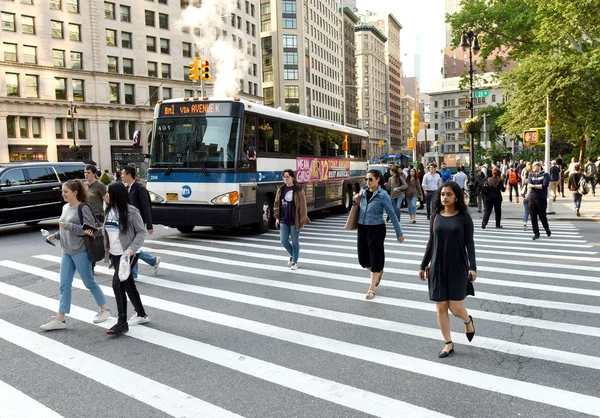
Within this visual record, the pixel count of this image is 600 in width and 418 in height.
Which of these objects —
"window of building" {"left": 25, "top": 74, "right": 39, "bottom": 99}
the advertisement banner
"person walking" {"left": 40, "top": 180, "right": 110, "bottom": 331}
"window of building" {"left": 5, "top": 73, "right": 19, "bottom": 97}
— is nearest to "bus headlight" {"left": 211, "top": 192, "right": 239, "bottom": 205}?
the advertisement banner

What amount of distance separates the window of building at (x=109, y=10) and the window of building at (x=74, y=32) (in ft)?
11.5

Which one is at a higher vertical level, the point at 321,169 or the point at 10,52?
the point at 10,52

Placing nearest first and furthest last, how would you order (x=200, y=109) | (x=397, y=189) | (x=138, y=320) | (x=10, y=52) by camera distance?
1. (x=138, y=320)
2. (x=200, y=109)
3. (x=397, y=189)
4. (x=10, y=52)

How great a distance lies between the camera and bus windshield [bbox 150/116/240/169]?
13445mm

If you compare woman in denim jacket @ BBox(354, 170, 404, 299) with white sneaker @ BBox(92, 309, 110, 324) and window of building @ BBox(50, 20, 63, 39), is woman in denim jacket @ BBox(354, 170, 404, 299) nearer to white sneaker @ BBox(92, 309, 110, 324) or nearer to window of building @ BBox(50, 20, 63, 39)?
white sneaker @ BBox(92, 309, 110, 324)

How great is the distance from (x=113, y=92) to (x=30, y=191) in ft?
146

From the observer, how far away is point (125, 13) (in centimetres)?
5769

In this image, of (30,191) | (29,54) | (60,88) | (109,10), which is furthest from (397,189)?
(109,10)

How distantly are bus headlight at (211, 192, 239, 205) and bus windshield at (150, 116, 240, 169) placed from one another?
2.25 feet

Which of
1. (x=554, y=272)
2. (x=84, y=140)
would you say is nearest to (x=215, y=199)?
(x=554, y=272)

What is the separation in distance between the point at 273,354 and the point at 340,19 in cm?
12377

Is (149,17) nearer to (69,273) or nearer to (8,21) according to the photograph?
(8,21)

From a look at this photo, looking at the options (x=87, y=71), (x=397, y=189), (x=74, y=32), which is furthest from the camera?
(x=87, y=71)

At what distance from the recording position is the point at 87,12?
54125 mm
